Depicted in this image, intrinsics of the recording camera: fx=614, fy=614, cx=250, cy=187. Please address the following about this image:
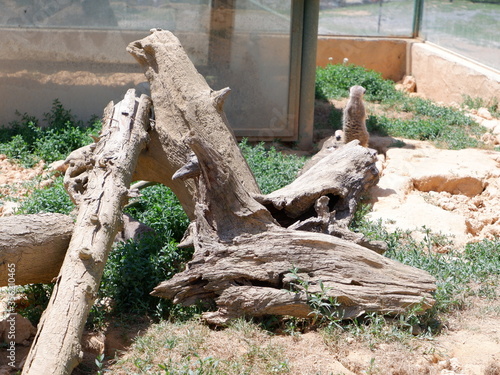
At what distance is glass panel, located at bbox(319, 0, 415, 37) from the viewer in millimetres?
13242

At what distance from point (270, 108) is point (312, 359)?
19.1ft

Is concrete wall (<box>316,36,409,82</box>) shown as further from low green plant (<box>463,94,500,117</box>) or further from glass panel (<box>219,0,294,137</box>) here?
glass panel (<box>219,0,294,137</box>)

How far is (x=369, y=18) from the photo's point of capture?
1345 centimetres

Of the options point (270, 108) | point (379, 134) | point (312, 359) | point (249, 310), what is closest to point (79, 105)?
point (270, 108)

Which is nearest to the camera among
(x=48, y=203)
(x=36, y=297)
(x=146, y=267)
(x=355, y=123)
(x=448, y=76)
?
(x=36, y=297)

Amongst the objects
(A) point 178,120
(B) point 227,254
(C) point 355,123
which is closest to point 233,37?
(C) point 355,123

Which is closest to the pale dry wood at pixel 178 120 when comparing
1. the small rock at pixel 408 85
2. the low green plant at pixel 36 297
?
→ the low green plant at pixel 36 297

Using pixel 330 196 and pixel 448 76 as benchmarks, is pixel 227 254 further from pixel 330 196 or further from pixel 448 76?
pixel 448 76

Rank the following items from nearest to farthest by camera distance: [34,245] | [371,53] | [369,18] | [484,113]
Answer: [34,245] → [484,113] → [371,53] → [369,18]

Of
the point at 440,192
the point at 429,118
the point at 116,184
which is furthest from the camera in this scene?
the point at 429,118

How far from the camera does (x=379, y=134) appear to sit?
901 cm

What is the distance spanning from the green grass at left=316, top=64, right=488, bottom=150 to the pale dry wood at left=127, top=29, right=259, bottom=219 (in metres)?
4.44

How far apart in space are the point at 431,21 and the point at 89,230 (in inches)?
423

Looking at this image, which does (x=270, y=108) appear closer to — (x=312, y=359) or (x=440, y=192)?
(x=440, y=192)
